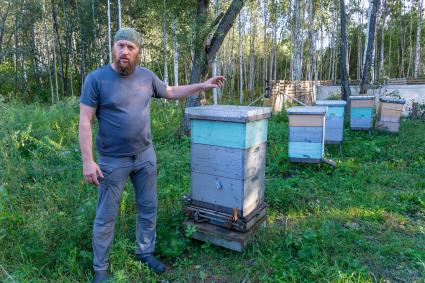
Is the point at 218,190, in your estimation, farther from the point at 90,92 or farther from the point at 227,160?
the point at 90,92

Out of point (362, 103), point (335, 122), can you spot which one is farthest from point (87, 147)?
point (362, 103)

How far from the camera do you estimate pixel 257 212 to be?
10.1 ft

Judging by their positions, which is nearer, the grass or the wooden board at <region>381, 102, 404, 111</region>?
the grass

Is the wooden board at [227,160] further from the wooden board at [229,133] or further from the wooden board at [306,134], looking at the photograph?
the wooden board at [306,134]

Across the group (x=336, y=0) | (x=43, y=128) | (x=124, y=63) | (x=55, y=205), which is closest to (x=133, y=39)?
(x=124, y=63)

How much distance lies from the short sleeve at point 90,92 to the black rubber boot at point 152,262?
1360 millimetres

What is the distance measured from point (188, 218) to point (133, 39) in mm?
1733

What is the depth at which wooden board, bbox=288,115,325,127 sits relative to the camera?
4943 millimetres

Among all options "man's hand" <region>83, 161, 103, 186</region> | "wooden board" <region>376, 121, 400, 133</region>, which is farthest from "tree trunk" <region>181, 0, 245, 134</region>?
"man's hand" <region>83, 161, 103, 186</region>

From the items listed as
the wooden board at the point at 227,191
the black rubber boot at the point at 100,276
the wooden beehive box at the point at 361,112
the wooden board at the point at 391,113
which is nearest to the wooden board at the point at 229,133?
the wooden board at the point at 227,191

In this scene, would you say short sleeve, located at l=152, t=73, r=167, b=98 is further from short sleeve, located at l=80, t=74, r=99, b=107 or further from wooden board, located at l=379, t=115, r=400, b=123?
wooden board, located at l=379, t=115, r=400, b=123

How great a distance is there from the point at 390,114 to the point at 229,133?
6599 millimetres

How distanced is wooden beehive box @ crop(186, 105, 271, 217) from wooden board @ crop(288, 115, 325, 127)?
7.15 feet

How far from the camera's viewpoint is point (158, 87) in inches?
A: 108
